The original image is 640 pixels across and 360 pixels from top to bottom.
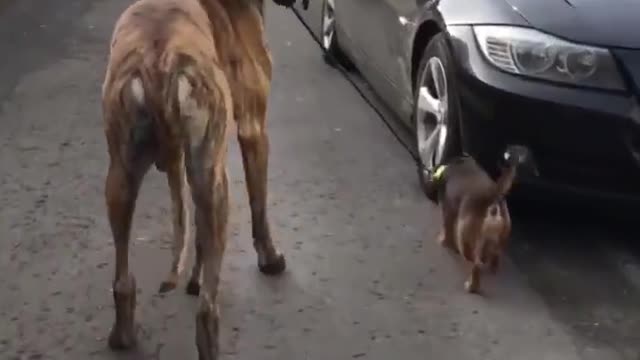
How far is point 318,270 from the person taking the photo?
5.36m

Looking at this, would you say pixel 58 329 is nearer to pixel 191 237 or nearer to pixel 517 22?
pixel 191 237

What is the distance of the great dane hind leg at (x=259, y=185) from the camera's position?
4.98 metres

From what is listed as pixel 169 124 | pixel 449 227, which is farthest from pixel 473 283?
pixel 169 124

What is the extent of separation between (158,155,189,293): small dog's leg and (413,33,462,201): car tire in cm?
133

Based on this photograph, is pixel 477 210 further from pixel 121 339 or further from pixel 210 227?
pixel 121 339

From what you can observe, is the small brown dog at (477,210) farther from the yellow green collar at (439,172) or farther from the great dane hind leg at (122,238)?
the great dane hind leg at (122,238)

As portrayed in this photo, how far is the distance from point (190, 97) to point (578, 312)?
2.02 m

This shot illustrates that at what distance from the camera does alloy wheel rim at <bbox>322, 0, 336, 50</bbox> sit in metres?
8.39

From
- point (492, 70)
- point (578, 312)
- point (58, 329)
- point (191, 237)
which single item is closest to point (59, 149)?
point (191, 237)

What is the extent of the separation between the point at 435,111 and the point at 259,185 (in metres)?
1.19

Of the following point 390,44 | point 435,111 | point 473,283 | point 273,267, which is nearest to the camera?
point 473,283

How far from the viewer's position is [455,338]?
477cm

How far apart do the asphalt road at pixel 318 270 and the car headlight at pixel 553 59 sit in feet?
2.94

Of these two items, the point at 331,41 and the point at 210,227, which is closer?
the point at 210,227
